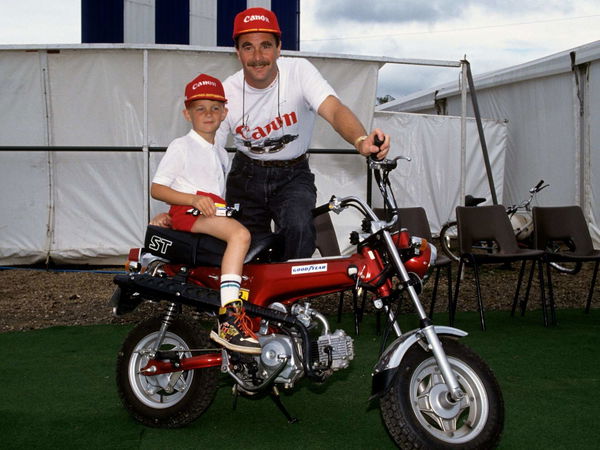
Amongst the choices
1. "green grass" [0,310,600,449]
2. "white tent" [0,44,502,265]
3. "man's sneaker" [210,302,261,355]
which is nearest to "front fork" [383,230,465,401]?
"green grass" [0,310,600,449]

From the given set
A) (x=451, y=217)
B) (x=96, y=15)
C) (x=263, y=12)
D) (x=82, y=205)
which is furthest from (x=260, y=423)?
(x=451, y=217)

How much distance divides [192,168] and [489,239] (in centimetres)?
338

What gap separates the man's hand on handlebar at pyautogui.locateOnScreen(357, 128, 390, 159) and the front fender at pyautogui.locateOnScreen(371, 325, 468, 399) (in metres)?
0.69

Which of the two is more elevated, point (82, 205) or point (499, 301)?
point (82, 205)

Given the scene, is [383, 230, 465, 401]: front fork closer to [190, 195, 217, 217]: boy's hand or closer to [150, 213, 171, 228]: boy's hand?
[190, 195, 217, 217]: boy's hand

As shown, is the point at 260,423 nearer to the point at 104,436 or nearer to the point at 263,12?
the point at 104,436

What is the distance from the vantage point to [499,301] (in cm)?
670

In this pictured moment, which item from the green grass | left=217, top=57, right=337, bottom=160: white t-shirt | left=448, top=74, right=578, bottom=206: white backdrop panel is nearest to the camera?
the green grass

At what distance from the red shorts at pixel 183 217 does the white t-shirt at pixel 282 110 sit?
40 cm

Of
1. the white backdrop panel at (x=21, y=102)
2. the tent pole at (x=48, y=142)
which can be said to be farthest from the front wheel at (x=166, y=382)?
the white backdrop panel at (x=21, y=102)

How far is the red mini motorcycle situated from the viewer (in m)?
2.74

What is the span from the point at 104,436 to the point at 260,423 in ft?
2.32

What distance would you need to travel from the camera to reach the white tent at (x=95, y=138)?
7.32 m

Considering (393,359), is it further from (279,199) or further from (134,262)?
(134,262)
